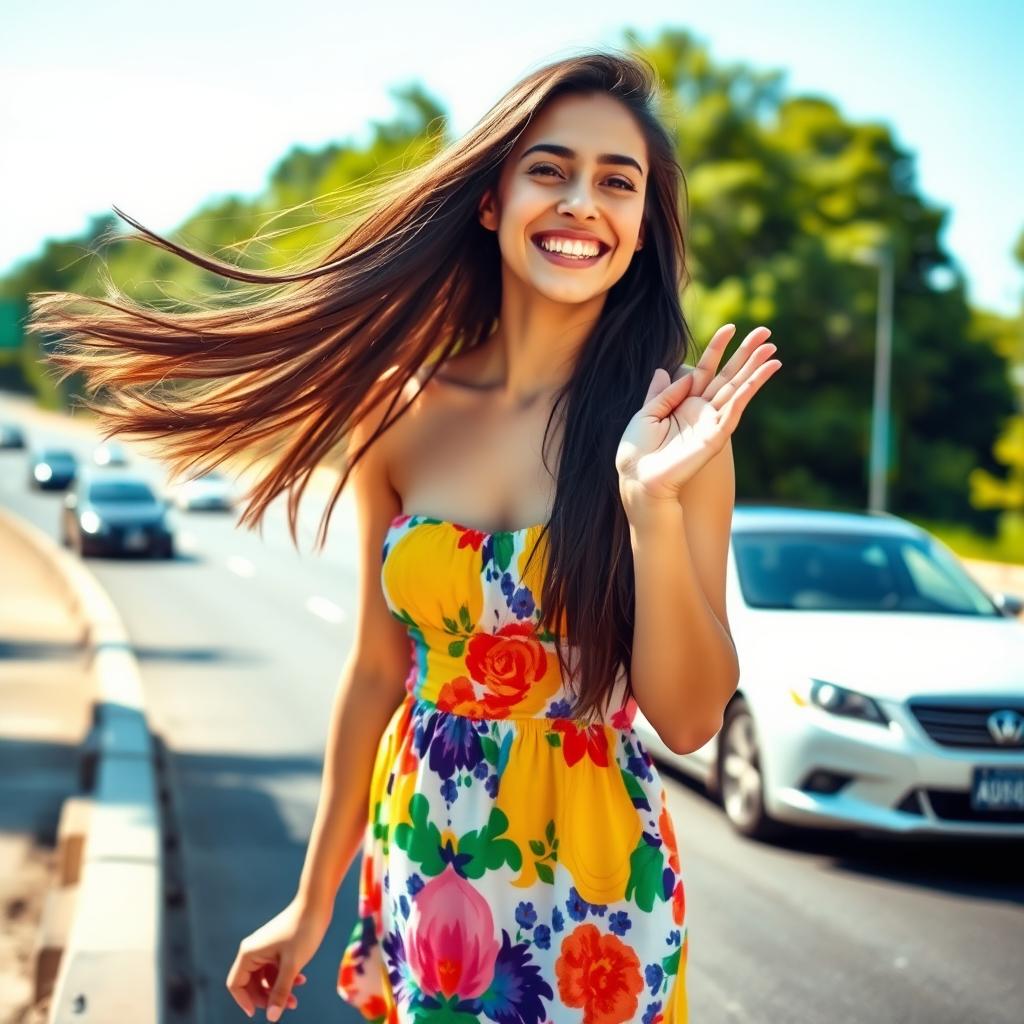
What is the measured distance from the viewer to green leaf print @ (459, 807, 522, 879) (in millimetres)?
2186

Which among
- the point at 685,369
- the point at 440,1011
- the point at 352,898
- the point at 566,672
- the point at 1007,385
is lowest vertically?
the point at 352,898

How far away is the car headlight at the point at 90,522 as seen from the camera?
23594 mm

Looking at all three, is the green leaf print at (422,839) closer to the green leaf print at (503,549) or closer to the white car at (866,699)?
the green leaf print at (503,549)

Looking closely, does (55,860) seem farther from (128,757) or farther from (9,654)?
(9,654)

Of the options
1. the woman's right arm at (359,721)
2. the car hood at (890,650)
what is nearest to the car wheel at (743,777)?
the car hood at (890,650)

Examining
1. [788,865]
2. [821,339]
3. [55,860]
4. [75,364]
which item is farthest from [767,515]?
[821,339]

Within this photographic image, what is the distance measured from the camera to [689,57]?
50.7 m

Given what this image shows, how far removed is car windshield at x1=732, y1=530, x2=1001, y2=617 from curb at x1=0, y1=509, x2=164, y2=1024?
10.2 feet

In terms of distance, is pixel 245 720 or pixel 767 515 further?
pixel 245 720

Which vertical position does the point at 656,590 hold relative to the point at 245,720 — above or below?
above

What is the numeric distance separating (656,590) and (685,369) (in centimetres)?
48

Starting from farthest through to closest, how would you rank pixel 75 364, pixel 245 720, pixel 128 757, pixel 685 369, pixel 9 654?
pixel 9 654
pixel 245 720
pixel 128 757
pixel 75 364
pixel 685 369

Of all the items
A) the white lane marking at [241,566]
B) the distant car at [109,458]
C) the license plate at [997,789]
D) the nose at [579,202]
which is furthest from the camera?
the distant car at [109,458]

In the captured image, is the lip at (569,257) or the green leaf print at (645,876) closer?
the green leaf print at (645,876)
